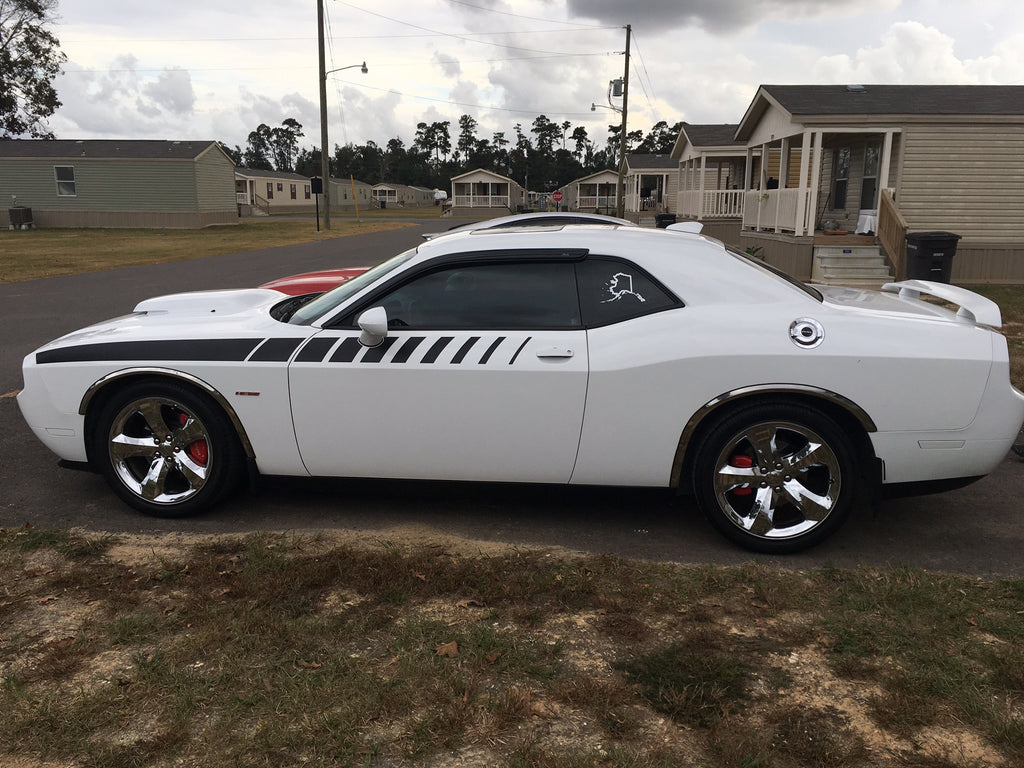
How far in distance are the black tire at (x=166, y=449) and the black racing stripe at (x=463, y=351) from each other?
1250 millimetres

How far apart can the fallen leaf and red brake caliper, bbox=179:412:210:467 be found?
74.5 inches

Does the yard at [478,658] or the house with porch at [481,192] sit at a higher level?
the house with porch at [481,192]

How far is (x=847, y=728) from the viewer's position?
265cm

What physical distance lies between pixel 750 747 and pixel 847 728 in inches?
14.0

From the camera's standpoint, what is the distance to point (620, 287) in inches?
161

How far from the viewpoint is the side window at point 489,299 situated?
4.07m

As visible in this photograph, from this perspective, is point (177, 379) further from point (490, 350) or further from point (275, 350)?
point (490, 350)

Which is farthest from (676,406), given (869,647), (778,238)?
(778,238)

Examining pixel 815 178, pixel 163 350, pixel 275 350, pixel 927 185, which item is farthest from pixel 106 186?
pixel 275 350

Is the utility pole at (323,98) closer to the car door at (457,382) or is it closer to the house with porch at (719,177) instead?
the house with porch at (719,177)

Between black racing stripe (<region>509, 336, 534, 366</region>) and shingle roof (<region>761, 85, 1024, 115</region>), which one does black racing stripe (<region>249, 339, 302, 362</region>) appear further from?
shingle roof (<region>761, 85, 1024, 115</region>)

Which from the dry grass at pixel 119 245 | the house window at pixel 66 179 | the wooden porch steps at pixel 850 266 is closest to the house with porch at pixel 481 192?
the dry grass at pixel 119 245

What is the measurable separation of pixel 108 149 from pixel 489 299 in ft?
139

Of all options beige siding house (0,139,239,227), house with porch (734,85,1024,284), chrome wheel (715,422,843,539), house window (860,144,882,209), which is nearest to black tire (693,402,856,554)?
chrome wheel (715,422,843,539)
